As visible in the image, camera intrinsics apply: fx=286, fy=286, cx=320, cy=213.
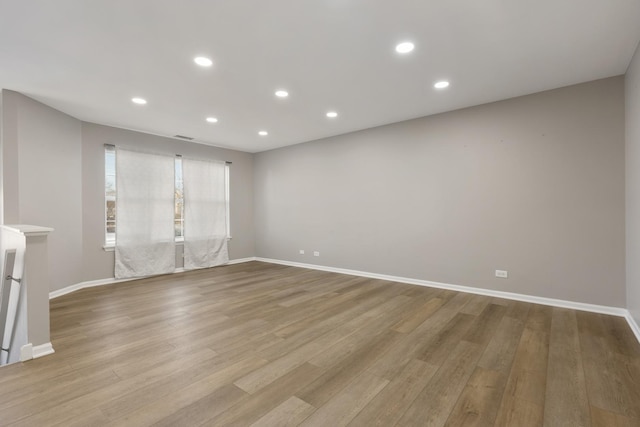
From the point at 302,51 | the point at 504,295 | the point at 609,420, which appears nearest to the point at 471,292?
the point at 504,295

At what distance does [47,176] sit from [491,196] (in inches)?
246

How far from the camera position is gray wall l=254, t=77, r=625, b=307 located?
337 cm

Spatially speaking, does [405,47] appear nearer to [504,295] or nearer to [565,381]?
[565,381]

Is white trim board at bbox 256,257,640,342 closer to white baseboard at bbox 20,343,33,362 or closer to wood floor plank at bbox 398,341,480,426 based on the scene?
wood floor plank at bbox 398,341,480,426

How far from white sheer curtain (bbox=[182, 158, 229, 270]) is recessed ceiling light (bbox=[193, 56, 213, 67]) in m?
3.50

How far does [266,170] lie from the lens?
7059 millimetres

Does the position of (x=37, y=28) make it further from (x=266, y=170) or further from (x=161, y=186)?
(x=266, y=170)

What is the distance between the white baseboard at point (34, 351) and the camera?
2365 millimetres

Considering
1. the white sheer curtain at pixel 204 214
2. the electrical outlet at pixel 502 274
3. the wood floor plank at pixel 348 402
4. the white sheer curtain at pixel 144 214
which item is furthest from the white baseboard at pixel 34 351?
the electrical outlet at pixel 502 274

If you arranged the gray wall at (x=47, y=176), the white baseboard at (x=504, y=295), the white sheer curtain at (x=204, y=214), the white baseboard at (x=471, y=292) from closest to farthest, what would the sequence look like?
the white baseboard at (x=471, y=292) → the white baseboard at (x=504, y=295) → the gray wall at (x=47, y=176) → the white sheer curtain at (x=204, y=214)

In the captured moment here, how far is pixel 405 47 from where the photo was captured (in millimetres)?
2654

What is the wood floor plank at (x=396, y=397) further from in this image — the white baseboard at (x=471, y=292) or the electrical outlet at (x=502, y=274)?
the electrical outlet at (x=502, y=274)

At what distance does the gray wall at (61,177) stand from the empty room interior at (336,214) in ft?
0.10

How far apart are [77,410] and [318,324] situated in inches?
78.7
